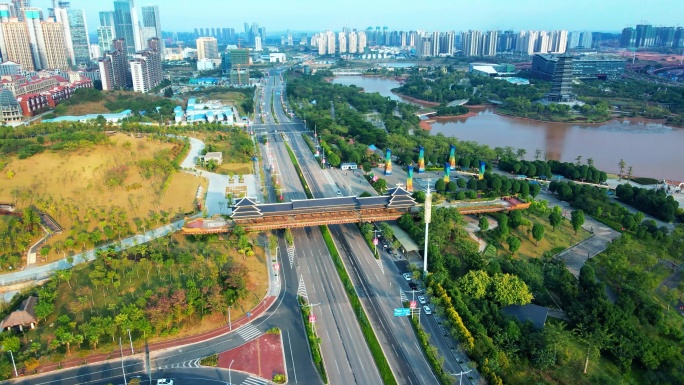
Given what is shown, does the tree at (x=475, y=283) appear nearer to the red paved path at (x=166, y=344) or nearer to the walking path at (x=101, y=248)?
the red paved path at (x=166, y=344)

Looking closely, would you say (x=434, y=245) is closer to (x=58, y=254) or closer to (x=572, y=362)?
(x=572, y=362)

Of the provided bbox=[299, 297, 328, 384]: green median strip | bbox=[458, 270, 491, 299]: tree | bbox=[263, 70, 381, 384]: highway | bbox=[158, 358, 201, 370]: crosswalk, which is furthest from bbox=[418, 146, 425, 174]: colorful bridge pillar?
bbox=[158, 358, 201, 370]: crosswalk

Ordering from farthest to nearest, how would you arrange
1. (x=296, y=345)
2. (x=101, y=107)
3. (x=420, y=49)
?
(x=420, y=49) < (x=101, y=107) < (x=296, y=345)

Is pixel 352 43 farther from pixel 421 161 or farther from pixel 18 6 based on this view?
pixel 421 161

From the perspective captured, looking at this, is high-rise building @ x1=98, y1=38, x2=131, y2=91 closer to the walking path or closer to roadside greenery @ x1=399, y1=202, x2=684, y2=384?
the walking path

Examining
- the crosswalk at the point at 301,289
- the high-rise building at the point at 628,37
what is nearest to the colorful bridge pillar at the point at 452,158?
the crosswalk at the point at 301,289

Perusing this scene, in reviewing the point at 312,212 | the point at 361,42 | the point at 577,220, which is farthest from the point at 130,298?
the point at 361,42

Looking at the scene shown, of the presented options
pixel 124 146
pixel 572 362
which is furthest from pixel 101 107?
pixel 572 362
